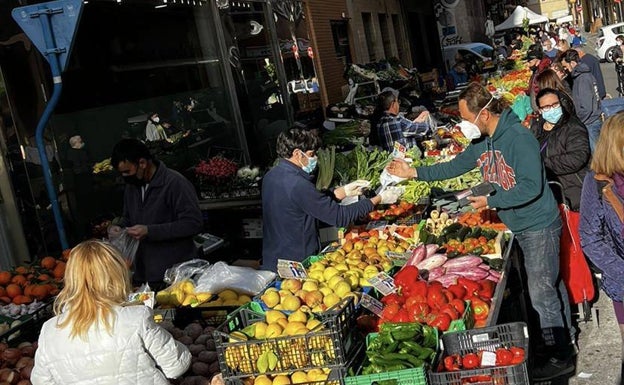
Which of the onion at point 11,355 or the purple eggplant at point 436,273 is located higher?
the onion at point 11,355

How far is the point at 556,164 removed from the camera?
22.1 feet

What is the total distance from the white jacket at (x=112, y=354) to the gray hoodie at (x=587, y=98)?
7.87 meters

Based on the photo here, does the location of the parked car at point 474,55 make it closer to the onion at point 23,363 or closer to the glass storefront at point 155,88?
the glass storefront at point 155,88

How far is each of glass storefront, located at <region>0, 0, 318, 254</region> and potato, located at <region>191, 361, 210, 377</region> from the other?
3422 millimetres

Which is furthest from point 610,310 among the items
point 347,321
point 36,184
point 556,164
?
point 36,184

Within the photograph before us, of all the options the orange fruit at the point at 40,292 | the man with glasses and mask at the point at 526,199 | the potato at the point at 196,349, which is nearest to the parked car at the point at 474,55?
the man with glasses and mask at the point at 526,199

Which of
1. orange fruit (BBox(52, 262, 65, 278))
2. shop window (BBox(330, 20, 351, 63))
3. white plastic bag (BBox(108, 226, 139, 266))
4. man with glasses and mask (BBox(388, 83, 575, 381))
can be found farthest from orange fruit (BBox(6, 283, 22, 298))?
shop window (BBox(330, 20, 351, 63))

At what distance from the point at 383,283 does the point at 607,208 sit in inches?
62.3

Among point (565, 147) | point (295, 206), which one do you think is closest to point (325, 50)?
point (565, 147)

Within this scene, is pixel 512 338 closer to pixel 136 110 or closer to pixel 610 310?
pixel 610 310

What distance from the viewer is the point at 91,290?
361 cm

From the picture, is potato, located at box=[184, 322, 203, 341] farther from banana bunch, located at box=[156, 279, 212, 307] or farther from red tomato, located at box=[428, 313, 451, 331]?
red tomato, located at box=[428, 313, 451, 331]

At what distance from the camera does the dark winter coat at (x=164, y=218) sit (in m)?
6.05

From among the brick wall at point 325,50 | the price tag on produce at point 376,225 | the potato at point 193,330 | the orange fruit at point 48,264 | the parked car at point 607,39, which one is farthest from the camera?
the parked car at point 607,39
